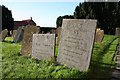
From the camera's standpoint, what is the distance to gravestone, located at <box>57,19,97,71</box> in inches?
309

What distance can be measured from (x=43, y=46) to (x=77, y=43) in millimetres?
2283

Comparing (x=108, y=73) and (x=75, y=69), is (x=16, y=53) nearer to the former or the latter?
(x=75, y=69)

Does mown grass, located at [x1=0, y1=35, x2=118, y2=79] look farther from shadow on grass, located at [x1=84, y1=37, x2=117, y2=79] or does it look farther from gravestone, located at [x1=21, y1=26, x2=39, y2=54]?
gravestone, located at [x1=21, y1=26, x2=39, y2=54]

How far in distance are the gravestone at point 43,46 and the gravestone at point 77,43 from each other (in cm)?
66

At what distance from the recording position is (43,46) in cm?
1043

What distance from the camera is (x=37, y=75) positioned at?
7.68 m

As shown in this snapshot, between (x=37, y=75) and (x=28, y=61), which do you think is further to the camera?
(x=28, y=61)

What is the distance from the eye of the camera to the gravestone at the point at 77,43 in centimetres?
785

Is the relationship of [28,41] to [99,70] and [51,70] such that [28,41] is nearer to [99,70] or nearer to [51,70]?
[51,70]

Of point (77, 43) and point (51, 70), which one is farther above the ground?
point (77, 43)

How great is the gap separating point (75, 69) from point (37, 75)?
1043mm

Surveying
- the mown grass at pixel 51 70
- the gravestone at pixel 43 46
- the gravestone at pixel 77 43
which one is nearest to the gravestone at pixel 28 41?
the gravestone at pixel 43 46

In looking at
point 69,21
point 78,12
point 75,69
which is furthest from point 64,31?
point 78,12

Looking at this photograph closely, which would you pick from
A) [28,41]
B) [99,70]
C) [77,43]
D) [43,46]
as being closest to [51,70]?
[77,43]
